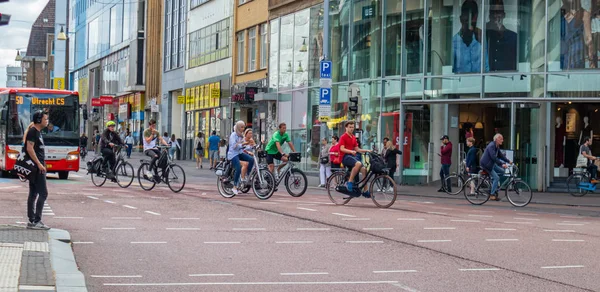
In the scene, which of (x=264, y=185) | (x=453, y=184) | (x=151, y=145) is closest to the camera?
(x=264, y=185)

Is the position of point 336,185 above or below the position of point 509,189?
above

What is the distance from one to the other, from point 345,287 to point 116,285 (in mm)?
2143

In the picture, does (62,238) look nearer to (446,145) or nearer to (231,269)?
(231,269)

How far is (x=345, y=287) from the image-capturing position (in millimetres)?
9070

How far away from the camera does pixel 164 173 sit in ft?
76.9

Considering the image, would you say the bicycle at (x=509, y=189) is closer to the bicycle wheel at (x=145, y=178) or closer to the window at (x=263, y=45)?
the bicycle wheel at (x=145, y=178)

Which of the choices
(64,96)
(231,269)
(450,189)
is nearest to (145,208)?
(231,269)

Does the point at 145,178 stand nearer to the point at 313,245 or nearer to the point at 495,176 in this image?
the point at 495,176

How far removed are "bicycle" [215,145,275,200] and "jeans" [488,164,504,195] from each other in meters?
5.39

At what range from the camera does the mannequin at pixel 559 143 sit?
30109 millimetres

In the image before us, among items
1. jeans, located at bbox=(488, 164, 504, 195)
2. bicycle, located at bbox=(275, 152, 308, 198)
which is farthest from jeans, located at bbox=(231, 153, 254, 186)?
jeans, located at bbox=(488, 164, 504, 195)

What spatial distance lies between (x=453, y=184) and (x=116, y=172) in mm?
9135

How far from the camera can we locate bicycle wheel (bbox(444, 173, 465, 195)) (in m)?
26.5

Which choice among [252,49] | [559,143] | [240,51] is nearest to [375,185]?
[559,143]
